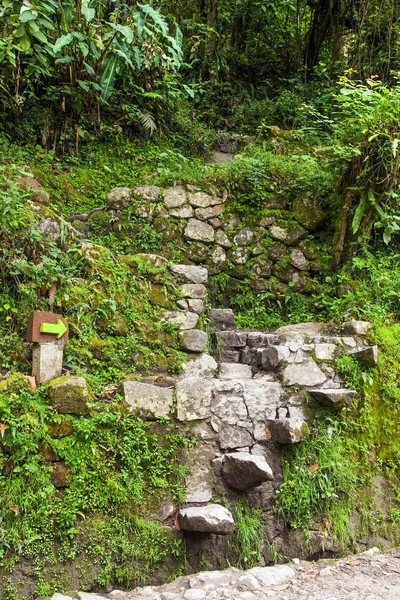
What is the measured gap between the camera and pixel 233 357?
443 centimetres

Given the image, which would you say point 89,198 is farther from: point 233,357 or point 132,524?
point 132,524

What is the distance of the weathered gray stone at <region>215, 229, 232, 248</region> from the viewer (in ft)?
18.3

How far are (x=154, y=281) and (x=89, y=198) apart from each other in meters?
2.27

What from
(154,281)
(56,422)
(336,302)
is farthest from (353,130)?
(56,422)

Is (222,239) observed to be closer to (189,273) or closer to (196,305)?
(189,273)

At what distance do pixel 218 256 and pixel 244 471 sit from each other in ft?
9.50

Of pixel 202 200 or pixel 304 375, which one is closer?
pixel 304 375

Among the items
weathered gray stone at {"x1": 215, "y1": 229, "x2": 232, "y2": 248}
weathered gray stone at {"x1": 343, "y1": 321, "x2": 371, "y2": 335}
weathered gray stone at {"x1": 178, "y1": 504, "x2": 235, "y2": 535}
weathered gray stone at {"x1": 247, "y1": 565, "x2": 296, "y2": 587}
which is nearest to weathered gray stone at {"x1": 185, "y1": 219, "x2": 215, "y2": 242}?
weathered gray stone at {"x1": 215, "y1": 229, "x2": 232, "y2": 248}

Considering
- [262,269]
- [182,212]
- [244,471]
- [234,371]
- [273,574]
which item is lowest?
[273,574]

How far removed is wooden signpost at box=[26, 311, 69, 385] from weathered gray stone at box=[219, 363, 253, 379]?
1484 millimetres

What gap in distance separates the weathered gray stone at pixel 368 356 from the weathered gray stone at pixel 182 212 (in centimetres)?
257

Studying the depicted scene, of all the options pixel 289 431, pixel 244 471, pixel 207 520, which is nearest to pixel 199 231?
pixel 289 431

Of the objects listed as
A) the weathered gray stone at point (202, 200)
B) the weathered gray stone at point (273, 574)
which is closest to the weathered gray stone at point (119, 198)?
the weathered gray stone at point (202, 200)

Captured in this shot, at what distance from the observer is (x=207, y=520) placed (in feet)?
9.45
